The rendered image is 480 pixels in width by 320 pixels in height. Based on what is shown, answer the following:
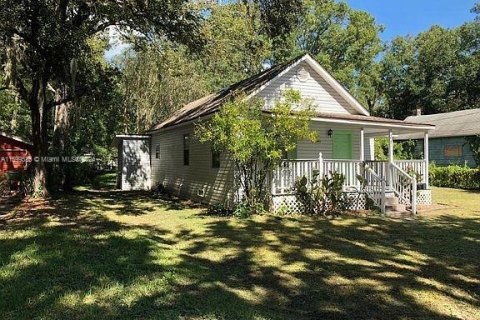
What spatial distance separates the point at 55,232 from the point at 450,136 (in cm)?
2512

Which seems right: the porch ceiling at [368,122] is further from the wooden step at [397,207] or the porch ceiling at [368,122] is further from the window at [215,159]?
the window at [215,159]

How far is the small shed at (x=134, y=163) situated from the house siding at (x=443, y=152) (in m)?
18.6

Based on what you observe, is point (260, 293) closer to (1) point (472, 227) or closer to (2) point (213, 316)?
(2) point (213, 316)

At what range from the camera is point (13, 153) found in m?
20.0

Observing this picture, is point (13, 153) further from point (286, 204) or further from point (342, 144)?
point (342, 144)

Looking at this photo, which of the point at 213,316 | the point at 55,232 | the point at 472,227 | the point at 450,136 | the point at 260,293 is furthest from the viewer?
the point at 450,136

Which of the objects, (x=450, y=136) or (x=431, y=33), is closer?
(x=450, y=136)

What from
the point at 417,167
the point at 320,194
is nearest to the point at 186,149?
the point at 320,194

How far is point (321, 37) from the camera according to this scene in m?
40.8

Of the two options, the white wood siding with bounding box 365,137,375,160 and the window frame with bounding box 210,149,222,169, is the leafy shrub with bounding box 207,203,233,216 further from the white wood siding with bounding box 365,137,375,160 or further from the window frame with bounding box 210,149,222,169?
the white wood siding with bounding box 365,137,375,160

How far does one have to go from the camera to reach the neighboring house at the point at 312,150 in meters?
12.8

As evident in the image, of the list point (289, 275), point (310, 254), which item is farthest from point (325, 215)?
point (289, 275)

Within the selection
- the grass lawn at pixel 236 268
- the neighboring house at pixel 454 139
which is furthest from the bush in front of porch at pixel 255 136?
the neighboring house at pixel 454 139

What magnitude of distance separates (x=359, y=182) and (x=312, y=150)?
2.21 m
